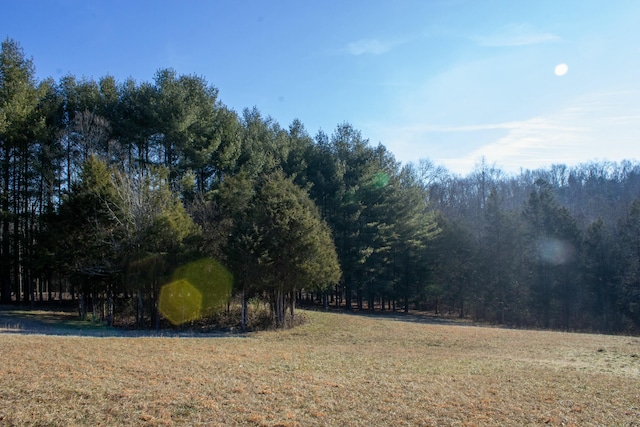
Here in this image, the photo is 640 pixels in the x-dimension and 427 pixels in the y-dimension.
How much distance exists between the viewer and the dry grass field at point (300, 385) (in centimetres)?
683

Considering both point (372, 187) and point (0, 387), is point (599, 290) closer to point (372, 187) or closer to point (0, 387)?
point (372, 187)

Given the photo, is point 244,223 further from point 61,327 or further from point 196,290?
point 61,327

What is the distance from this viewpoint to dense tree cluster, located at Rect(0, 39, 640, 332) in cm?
2183

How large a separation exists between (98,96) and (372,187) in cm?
2104

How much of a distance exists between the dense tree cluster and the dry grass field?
24.3 feet

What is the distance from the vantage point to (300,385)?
28.5 ft

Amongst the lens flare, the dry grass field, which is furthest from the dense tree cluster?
the dry grass field

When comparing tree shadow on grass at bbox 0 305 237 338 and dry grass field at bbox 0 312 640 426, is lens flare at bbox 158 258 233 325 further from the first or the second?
dry grass field at bbox 0 312 640 426

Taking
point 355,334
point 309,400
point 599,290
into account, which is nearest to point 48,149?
point 355,334

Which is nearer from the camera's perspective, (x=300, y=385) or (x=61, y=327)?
(x=300, y=385)

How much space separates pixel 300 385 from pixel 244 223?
13.4 m

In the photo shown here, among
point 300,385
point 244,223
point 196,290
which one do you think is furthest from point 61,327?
point 300,385

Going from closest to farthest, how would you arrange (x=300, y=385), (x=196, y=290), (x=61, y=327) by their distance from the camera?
(x=300, y=385)
(x=61, y=327)
(x=196, y=290)

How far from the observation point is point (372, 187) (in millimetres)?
36500
